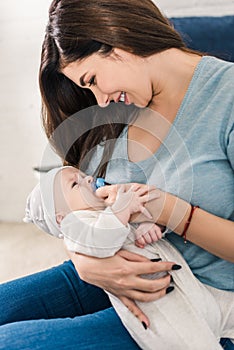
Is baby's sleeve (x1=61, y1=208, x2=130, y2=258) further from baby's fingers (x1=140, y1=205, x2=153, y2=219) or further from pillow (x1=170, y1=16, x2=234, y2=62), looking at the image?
pillow (x1=170, y1=16, x2=234, y2=62)

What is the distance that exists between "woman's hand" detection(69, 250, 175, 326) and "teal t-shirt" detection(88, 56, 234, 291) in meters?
0.11

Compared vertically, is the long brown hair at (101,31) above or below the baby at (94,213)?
above

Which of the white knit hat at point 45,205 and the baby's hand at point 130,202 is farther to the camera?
the white knit hat at point 45,205

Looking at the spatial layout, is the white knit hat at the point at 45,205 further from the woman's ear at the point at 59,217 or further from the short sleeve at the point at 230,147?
the short sleeve at the point at 230,147

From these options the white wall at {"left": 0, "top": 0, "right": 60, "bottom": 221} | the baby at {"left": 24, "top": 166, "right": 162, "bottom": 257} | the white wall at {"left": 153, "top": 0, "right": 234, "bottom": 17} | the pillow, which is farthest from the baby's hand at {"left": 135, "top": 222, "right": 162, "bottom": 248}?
the white wall at {"left": 0, "top": 0, "right": 60, "bottom": 221}

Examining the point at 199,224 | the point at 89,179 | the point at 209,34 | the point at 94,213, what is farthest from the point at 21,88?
the point at 199,224

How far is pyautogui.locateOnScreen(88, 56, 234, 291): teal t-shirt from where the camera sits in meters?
1.00

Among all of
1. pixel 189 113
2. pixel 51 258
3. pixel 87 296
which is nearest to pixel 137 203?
pixel 189 113

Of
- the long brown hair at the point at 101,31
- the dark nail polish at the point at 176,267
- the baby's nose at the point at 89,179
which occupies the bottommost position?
the dark nail polish at the point at 176,267

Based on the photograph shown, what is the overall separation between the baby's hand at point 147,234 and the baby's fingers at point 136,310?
0.35ft

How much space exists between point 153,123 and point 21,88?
110 centimetres

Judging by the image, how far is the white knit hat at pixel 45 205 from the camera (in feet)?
3.60

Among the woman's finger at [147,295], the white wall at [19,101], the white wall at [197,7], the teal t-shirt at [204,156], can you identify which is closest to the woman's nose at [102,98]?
the teal t-shirt at [204,156]

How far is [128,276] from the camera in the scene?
1.00 metres
